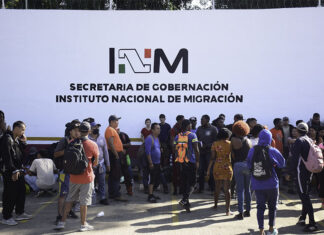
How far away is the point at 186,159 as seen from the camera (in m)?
6.76

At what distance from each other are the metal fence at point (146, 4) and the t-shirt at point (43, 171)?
5191 millimetres

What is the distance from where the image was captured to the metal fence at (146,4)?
11086 millimetres

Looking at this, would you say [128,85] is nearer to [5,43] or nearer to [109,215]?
[5,43]

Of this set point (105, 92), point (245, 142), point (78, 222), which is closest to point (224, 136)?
point (245, 142)

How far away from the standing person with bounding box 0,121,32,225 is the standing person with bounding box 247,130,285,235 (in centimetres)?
353

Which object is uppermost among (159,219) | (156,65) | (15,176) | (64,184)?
(156,65)

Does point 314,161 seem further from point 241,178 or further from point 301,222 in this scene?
point 241,178

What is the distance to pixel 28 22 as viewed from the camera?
11.0 metres

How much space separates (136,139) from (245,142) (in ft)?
16.6

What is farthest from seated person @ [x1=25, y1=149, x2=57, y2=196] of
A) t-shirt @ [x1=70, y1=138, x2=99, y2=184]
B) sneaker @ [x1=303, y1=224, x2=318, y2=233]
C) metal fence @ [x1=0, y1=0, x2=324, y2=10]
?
metal fence @ [x1=0, y1=0, x2=324, y2=10]

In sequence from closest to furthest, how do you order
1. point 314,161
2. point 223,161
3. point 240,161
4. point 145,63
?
point 314,161 < point 240,161 < point 223,161 < point 145,63

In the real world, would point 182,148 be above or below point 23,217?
above

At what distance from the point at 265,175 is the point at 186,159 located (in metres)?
1.96

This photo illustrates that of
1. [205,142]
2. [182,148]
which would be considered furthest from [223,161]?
[205,142]
